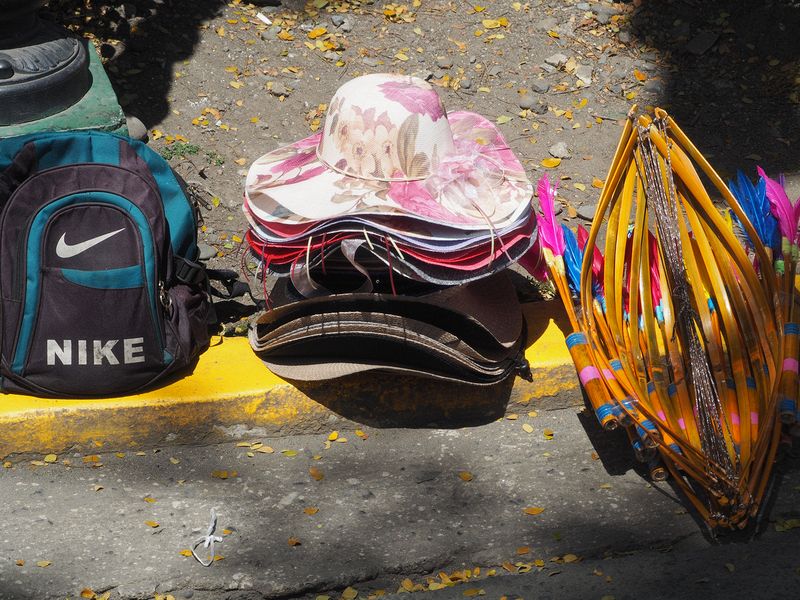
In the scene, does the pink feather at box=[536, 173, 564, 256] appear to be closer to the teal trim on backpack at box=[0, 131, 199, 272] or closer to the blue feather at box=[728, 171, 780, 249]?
the blue feather at box=[728, 171, 780, 249]

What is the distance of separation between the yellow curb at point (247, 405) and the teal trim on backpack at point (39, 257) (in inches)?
7.0

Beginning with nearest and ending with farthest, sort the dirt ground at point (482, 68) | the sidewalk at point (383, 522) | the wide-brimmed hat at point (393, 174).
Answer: the sidewalk at point (383, 522), the wide-brimmed hat at point (393, 174), the dirt ground at point (482, 68)

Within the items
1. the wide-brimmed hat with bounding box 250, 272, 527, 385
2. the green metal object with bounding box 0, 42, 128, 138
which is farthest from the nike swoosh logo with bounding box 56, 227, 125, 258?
the green metal object with bounding box 0, 42, 128, 138

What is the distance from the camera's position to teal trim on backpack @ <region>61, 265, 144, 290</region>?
257cm

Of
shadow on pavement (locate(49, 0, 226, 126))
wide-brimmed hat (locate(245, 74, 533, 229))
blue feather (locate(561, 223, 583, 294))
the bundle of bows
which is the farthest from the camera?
shadow on pavement (locate(49, 0, 226, 126))

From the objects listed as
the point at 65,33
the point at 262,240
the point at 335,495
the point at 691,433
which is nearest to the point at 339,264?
the point at 262,240

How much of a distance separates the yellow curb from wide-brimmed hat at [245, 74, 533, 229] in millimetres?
505

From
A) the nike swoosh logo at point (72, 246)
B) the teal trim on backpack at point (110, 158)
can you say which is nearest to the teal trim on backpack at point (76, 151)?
the teal trim on backpack at point (110, 158)

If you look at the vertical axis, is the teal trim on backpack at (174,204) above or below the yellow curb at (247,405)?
above

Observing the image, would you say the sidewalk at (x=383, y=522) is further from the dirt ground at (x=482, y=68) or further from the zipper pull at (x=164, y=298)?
the dirt ground at (x=482, y=68)

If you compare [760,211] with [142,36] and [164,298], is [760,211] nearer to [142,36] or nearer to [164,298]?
[164,298]

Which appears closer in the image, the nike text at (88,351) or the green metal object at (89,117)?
the nike text at (88,351)

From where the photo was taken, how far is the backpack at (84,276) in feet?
8.43

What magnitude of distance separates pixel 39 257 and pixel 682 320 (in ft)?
6.12
